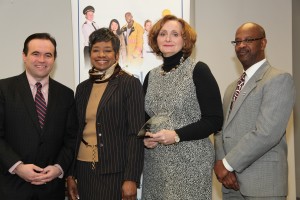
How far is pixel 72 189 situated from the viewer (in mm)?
2514

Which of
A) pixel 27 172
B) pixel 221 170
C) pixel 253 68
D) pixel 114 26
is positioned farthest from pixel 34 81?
pixel 253 68

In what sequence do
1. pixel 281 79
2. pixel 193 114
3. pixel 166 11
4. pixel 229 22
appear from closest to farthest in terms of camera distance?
pixel 281 79 → pixel 193 114 → pixel 166 11 → pixel 229 22

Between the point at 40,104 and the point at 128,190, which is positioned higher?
the point at 40,104

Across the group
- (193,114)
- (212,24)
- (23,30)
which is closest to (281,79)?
(193,114)

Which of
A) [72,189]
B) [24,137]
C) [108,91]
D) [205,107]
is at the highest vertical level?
[108,91]

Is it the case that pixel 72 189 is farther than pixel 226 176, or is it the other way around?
pixel 72 189

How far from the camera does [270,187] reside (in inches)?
89.5

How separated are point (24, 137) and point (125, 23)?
156 cm

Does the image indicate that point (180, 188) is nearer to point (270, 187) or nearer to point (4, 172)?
point (270, 187)

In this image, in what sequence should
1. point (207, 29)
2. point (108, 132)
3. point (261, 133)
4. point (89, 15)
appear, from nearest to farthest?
point (261, 133)
point (108, 132)
point (89, 15)
point (207, 29)

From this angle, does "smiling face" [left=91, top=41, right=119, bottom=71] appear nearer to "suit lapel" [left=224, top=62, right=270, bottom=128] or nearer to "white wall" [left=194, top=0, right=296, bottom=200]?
"suit lapel" [left=224, top=62, right=270, bottom=128]

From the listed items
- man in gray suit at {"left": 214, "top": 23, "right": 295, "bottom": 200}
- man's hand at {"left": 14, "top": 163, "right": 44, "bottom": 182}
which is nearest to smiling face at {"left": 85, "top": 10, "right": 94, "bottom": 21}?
man in gray suit at {"left": 214, "top": 23, "right": 295, "bottom": 200}

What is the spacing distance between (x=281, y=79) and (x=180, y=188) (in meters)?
0.97

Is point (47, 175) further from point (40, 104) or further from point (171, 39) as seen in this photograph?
point (171, 39)
